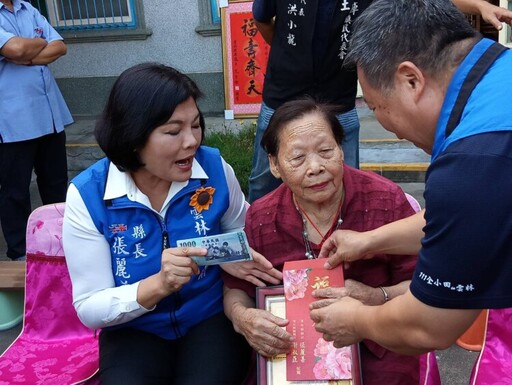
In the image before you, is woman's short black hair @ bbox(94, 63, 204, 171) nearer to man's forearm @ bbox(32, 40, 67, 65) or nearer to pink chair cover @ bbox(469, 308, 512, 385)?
pink chair cover @ bbox(469, 308, 512, 385)

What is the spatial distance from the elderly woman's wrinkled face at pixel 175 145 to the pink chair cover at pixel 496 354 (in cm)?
127

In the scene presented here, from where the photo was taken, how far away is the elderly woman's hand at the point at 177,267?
196 centimetres

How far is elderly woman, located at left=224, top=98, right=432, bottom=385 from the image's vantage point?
2059mm

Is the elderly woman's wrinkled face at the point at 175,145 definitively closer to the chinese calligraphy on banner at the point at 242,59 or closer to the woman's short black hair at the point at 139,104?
the woman's short black hair at the point at 139,104

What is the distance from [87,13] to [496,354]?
6.78 metres

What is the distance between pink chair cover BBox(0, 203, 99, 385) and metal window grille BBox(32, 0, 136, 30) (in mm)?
5293

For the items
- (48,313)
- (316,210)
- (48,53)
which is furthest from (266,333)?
(48,53)

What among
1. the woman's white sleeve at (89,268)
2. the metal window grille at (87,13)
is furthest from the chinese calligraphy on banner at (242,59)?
the woman's white sleeve at (89,268)

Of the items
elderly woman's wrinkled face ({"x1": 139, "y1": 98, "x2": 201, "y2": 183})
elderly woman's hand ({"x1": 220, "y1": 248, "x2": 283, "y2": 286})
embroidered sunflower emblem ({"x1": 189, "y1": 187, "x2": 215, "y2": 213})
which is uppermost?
elderly woman's wrinkled face ({"x1": 139, "y1": 98, "x2": 201, "y2": 183})

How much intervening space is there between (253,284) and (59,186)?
2567 mm

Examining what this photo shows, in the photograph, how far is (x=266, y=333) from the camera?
192cm

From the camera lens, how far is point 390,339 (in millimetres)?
1487

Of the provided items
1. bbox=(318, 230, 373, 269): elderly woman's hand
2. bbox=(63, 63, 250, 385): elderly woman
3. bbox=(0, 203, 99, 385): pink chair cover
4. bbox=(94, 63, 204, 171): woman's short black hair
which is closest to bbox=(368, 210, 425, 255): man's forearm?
bbox=(318, 230, 373, 269): elderly woman's hand

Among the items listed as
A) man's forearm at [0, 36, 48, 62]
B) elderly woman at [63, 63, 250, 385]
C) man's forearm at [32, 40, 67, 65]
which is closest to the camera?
elderly woman at [63, 63, 250, 385]
